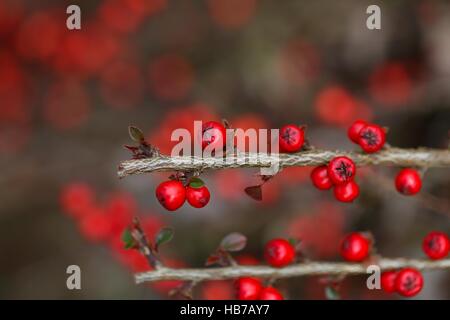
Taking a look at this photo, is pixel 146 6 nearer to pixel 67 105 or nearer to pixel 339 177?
pixel 67 105

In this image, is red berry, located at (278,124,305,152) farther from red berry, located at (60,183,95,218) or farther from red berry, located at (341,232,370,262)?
red berry, located at (60,183,95,218)

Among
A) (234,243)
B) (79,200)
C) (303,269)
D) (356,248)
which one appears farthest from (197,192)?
(79,200)

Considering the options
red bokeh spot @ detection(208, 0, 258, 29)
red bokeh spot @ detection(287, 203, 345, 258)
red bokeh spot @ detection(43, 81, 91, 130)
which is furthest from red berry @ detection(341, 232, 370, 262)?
red bokeh spot @ detection(43, 81, 91, 130)

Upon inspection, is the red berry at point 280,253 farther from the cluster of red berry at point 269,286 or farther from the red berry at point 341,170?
the red berry at point 341,170

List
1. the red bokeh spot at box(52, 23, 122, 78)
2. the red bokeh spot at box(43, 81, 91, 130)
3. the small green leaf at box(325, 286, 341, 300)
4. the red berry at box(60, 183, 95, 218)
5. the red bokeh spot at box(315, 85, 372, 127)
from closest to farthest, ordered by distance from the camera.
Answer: the small green leaf at box(325, 286, 341, 300)
the red berry at box(60, 183, 95, 218)
the red bokeh spot at box(315, 85, 372, 127)
the red bokeh spot at box(43, 81, 91, 130)
the red bokeh spot at box(52, 23, 122, 78)

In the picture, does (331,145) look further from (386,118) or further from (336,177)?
(336,177)
